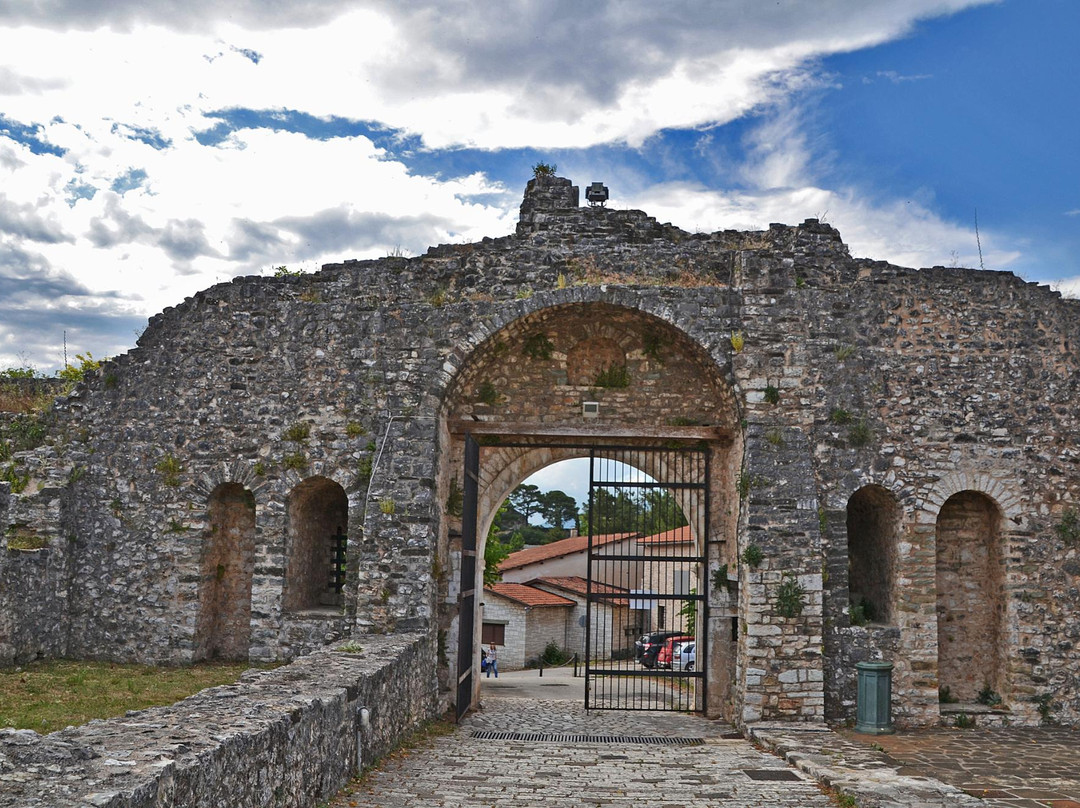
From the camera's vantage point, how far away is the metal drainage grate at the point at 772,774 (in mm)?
7781

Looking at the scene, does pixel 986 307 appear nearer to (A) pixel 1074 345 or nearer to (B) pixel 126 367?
(A) pixel 1074 345

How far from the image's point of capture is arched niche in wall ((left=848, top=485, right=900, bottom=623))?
36.3ft

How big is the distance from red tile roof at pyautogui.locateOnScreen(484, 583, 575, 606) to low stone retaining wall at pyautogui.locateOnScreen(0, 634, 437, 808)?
20.6 m

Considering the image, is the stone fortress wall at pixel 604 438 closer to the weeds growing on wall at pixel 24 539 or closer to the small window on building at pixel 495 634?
the weeds growing on wall at pixel 24 539

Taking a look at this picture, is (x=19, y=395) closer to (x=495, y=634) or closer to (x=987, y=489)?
(x=987, y=489)

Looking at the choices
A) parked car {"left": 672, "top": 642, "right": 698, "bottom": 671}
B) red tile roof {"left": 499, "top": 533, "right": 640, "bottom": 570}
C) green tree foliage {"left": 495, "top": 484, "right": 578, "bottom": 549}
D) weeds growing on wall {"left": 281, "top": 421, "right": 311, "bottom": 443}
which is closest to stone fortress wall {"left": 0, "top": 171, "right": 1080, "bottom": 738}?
weeds growing on wall {"left": 281, "top": 421, "right": 311, "bottom": 443}

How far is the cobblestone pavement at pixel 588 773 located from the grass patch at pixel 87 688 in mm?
2674

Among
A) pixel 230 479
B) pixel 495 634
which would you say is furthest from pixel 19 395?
pixel 495 634

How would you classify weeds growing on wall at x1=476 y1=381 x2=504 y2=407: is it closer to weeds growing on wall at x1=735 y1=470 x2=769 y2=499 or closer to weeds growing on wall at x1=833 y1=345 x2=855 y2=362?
weeds growing on wall at x1=735 y1=470 x2=769 y2=499

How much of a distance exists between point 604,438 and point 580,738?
3746mm

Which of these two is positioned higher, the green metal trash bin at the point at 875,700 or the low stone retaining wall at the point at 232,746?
the low stone retaining wall at the point at 232,746

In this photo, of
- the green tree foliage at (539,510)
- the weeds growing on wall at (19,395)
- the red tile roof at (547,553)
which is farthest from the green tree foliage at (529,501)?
the weeds growing on wall at (19,395)

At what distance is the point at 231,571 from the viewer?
12.3 meters

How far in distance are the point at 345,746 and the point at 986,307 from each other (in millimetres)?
9136
